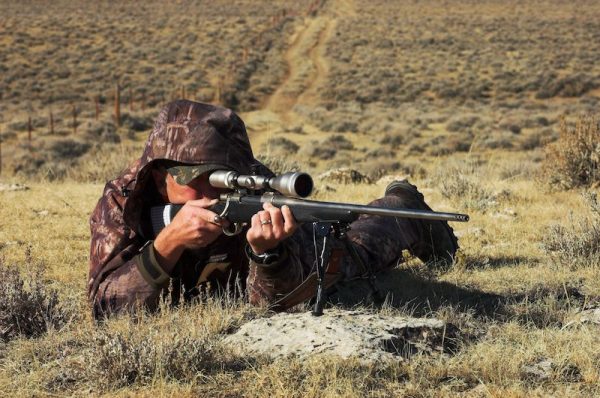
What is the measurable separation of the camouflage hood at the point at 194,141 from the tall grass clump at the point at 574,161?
605 cm

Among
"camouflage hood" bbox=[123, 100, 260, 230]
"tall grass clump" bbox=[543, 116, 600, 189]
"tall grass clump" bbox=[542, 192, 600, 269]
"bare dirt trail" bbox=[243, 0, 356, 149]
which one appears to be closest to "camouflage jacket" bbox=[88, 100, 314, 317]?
"camouflage hood" bbox=[123, 100, 260, 230]

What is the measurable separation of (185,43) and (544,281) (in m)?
43.7

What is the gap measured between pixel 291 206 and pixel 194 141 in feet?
2.37

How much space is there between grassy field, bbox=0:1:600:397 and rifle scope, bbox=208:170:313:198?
27.8 inches

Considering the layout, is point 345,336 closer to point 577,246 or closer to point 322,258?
point 322,258

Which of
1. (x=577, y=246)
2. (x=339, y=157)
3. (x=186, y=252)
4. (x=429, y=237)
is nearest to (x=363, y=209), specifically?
(x=186, y=252)

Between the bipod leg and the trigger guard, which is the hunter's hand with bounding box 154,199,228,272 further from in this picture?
the bipod leg

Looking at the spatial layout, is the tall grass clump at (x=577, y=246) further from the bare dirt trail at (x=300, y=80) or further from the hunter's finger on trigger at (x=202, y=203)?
the bare dirt trail at (x=300, y=80)

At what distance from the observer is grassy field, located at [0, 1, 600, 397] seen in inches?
117

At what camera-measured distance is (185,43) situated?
4597 cm

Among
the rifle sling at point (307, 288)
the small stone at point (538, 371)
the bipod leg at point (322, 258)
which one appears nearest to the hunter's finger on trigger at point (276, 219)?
the bipod leg at point (322, 258)

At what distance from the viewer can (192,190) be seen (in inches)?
133

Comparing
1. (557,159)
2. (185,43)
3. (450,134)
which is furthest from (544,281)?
(185,43)

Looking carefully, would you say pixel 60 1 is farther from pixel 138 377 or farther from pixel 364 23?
pixel 138 377
